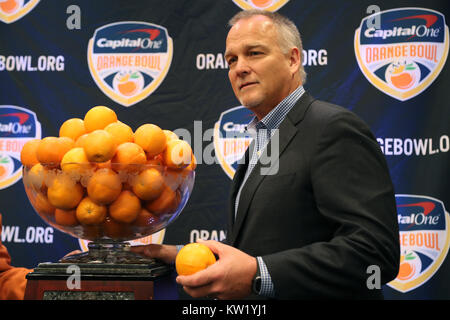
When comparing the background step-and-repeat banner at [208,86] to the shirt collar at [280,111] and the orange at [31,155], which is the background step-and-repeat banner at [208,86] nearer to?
the shirt collar at [280,111]

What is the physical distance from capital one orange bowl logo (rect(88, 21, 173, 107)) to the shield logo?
46cm

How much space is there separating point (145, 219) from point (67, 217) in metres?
0.19

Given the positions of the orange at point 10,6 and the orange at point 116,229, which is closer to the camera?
the orange at point 116,229

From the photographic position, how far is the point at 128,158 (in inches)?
45.9

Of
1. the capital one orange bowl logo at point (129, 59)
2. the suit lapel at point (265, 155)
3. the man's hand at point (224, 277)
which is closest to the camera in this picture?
the man's hand at point (224, 277)

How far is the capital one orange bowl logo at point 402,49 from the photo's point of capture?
259 centimetres

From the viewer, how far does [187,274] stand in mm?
1085

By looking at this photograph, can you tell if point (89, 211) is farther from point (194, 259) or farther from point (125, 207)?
point (194, 259)

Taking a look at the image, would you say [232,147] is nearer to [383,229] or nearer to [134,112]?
[134,112]

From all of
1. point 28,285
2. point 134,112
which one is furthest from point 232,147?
point 28,285

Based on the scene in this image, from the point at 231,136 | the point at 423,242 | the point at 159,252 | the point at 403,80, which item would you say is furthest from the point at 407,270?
the point at 159,252

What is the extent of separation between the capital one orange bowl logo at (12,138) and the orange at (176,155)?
1.89 m

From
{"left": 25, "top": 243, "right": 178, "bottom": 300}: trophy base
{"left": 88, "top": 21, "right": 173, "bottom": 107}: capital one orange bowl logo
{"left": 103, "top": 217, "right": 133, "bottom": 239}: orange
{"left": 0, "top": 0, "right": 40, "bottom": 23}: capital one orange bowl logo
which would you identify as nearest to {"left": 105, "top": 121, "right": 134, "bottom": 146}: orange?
{"left": 103, "top": 217, "right": 133, "bottom": 239}: orange

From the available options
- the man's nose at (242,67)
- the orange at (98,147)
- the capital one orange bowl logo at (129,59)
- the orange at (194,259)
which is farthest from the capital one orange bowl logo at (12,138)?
the orange at (194,259)
